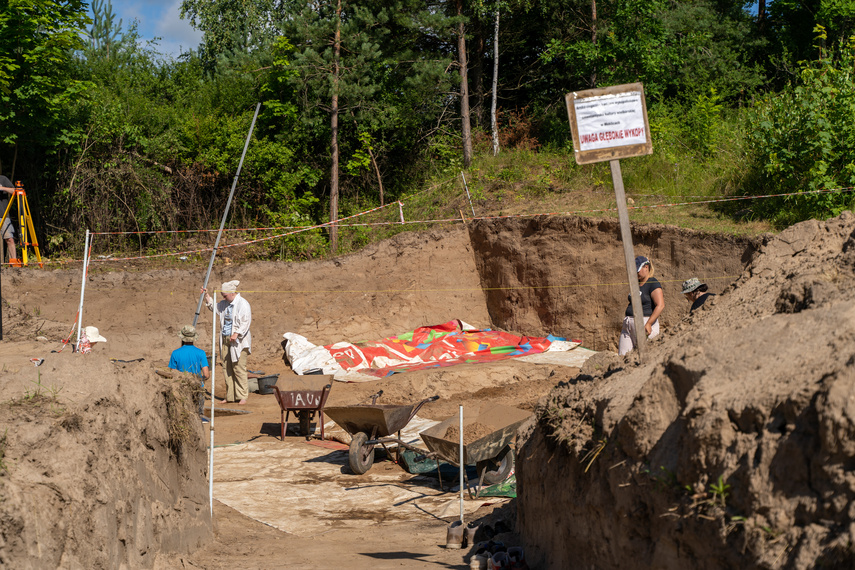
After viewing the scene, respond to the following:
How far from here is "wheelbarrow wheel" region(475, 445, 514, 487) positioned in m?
7.65

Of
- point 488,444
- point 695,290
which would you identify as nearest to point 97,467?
point 488,444

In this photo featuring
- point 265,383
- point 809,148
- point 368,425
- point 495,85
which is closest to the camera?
point 368,425

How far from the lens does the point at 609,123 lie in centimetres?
539

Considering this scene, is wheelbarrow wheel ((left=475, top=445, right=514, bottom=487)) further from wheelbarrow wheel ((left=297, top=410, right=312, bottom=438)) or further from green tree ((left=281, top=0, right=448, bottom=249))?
green tree ((left=281, top=0, right=448, bottom=249))

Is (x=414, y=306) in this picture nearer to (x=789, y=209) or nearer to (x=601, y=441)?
(x=789, y=209)

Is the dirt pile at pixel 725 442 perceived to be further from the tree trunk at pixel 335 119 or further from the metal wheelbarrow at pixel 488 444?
the tree trunk at pixel 335 119

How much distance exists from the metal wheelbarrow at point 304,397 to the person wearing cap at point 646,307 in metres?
4.02

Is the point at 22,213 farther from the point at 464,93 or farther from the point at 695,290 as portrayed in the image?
the point at 695,290

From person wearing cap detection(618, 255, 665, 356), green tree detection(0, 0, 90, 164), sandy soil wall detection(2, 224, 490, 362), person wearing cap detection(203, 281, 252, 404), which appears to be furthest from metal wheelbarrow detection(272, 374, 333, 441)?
green tree detection(0, 0, 90, 164)

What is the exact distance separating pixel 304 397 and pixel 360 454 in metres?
1.61

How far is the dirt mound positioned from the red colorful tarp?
782 centimetres

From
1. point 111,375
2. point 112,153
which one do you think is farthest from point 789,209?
point 112,153

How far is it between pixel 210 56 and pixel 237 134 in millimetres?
14703

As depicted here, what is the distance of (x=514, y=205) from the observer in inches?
680
